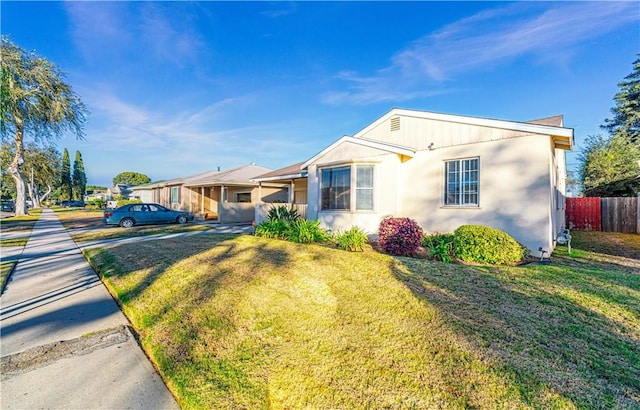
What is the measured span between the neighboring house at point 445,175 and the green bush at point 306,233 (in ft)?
3.06

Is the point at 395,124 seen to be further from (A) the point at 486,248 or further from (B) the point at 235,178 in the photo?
(B) the point at 235,178

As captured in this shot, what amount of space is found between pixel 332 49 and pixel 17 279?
14562 millimetres

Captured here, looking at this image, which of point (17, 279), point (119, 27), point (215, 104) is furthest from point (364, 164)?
point (215, 104)

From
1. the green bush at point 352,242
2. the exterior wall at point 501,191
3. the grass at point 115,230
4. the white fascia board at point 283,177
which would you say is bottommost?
the grass at point 115,230

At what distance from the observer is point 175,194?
87.8ft

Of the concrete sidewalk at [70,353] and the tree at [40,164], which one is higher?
the tree at [40,164]

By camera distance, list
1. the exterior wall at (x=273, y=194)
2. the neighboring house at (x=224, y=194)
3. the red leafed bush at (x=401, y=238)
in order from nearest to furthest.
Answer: the red leafed bush at (x=401, y=238) < the neighboring house at (x=224, y=194) < the exterior wall at (x=273, y=194)

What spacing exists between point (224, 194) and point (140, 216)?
6469mm

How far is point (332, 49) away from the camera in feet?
48.6

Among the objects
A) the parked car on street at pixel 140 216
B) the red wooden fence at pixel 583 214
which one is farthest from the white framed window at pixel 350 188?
the parked car on street at pixel 140 216

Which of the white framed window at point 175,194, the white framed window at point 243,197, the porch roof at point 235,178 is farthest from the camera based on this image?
the white framed window at point 175,194

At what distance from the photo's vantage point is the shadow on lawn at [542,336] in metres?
2.38

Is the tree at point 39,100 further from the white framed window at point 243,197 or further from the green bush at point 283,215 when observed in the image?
the green bush at point 283,215

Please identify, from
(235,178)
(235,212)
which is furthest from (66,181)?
(235,212)
